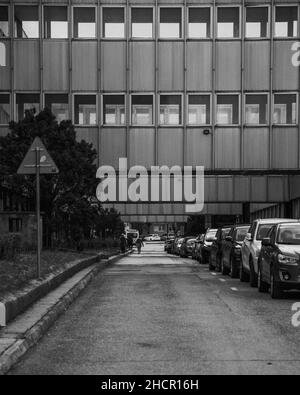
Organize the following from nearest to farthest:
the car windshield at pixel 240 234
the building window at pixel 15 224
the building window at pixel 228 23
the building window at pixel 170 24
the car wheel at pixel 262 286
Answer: the car wheel at pixel 262 286 → the car windshield at pixel 240 234 → the building window at pixel 15 224 → the building window at pixel 228 23 → the building window at pixel 170 24

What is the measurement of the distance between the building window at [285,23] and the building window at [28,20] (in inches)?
422

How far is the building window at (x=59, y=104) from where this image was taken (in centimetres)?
3562

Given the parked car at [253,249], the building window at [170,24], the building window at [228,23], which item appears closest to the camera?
the parked car at [253,249]

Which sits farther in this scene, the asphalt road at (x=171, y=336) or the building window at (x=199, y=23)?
the building window at (x=199, y=23)

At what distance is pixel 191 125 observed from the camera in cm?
3597

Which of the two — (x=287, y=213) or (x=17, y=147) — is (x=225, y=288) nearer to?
(x=17, y=147)

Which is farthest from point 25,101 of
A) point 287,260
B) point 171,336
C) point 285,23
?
point 171,336

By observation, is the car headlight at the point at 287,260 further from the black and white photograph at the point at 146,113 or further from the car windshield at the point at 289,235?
the black and white photograph at the point at 146,113

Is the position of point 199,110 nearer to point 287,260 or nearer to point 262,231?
point 262,231

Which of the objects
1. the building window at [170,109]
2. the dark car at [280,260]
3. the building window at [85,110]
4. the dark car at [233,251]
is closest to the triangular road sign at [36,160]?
the dark car at [280,260]

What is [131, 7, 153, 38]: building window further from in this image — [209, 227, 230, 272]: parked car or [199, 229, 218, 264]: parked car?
[209, 227, 230, 272]: parked car

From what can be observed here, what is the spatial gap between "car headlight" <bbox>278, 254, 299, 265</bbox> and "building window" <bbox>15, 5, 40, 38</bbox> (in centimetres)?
2342
